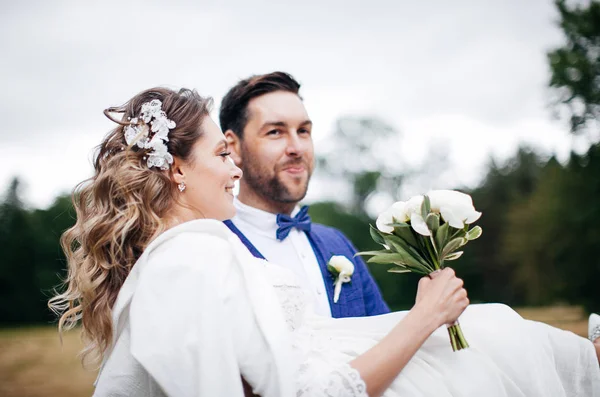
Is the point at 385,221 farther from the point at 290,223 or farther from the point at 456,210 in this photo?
the point at 290,223

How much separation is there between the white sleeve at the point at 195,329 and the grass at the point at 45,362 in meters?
9.23

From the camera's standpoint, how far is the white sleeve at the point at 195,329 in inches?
69.0

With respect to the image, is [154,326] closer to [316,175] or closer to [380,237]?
[380,237]

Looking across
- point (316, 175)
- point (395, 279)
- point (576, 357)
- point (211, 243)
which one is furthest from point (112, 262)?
point (395, 279)

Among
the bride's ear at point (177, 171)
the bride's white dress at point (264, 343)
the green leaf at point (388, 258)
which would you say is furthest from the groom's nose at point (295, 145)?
the green leaf at point (388, 258)

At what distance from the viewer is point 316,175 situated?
30609mm

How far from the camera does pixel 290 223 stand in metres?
3.73

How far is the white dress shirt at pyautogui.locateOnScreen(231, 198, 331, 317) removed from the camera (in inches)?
138

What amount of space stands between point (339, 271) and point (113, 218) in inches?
69.9

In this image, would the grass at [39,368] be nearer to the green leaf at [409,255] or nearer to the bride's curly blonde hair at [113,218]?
the bride's curly blonde hair at [113,218]

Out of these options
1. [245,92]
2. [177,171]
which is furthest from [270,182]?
[177,171]

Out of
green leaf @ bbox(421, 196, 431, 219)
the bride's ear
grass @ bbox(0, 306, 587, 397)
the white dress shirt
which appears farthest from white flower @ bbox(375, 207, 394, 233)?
grass @ bbox(0, 306, 587, 397)

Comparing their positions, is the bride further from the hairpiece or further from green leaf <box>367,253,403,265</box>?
green leaf <box>367,253,403,265</box>

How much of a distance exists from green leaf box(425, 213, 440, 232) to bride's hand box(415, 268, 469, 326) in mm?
215
